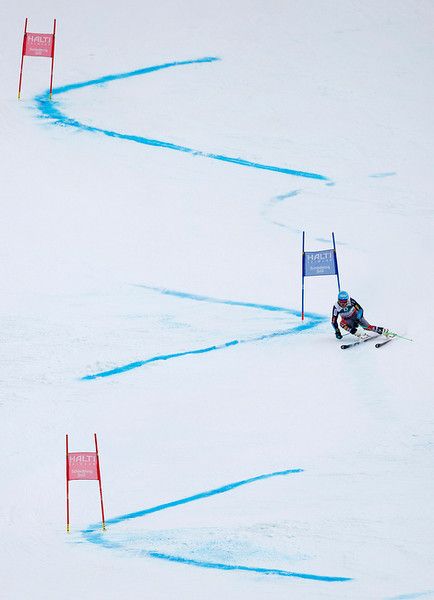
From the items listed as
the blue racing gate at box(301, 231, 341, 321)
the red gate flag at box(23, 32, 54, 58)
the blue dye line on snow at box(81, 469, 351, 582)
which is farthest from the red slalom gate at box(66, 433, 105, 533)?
the red gate flag at box(23, 32, 54, 58)

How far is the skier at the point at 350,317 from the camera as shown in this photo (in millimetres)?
14297

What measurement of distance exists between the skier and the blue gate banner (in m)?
0.60

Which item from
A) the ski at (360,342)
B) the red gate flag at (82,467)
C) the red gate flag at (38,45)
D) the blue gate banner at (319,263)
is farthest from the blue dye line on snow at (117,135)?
the red gate flag at (82,467)

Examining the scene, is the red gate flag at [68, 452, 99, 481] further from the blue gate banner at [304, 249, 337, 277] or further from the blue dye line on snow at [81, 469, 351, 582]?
the blue gate banner at [304, 249, 337, 277]

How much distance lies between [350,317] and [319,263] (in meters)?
0.93

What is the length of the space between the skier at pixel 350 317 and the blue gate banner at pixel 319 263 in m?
0.60

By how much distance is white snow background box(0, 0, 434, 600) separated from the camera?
1090 cm

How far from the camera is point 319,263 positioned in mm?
14914

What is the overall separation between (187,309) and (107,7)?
947 cm

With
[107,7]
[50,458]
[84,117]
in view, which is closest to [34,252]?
[84,117]

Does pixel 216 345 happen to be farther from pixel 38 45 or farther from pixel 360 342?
pixel 38 45

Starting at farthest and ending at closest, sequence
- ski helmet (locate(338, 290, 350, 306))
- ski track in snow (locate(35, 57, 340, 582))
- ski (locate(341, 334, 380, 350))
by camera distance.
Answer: ski (locate(341, 334, 380, 350)) → ski helmet (locate(338, 290, 350, 306)) → ski track in snow (locate(35, 57, 340, 582))

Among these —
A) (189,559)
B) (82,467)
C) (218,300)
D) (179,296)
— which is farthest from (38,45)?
(189,559)

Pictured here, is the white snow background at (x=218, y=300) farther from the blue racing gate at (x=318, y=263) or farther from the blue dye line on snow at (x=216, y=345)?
the blue racing gate at (x=318, y=263)
